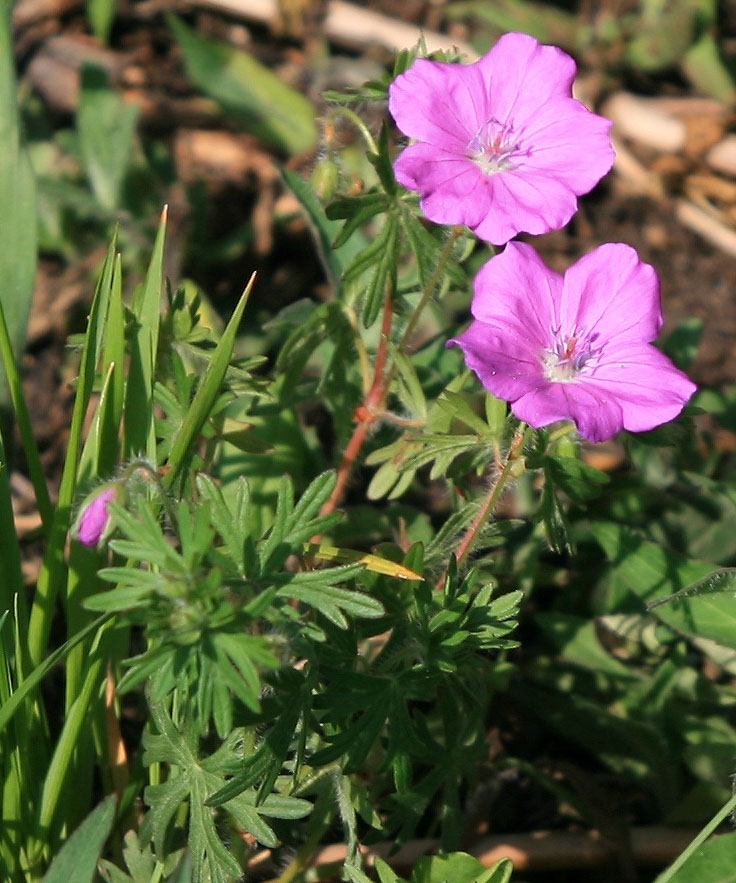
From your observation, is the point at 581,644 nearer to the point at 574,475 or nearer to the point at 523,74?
the point at 574,475

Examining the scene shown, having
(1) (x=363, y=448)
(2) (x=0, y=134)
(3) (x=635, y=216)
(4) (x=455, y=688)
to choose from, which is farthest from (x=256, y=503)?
(3) (x=635, y=216)

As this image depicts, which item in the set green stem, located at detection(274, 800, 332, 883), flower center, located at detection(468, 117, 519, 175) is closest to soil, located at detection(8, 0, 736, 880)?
flower center, located at detection(468, 117, 519, 175)

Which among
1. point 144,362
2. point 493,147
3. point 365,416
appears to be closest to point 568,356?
point 493,147

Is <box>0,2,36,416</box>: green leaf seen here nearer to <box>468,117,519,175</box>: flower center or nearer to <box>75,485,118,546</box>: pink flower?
<box>75,485,118,546</box>: pink flower

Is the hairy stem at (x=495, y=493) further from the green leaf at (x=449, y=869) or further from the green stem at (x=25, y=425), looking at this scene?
the green stem at (x=25, y=425)

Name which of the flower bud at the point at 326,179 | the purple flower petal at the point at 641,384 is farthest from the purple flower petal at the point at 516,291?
the flower bud at the point at 326,179

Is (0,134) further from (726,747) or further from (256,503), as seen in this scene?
(726,747)
